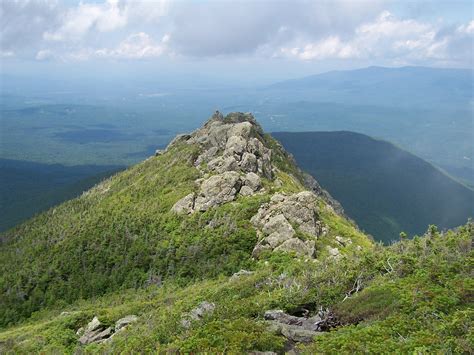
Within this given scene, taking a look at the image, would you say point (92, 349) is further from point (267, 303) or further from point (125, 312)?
point (267, 303)

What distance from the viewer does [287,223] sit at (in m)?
60.5

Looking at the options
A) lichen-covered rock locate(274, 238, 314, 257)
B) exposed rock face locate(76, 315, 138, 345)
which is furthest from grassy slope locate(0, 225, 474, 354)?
lichen-covered rock locate(274, 238, 314, 257)

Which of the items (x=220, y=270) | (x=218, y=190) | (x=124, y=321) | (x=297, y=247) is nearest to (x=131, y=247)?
(x=218, y=190)

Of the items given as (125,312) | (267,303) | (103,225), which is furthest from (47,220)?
(267,303)

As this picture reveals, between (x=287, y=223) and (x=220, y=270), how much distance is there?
469 inches

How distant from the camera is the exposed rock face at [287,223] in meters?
57.1

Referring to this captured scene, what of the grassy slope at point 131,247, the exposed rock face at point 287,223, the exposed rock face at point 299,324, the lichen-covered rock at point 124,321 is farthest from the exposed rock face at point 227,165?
the exposed rock face at point 299,324

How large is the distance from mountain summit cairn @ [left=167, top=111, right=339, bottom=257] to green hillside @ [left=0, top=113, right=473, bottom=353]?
28 centimetres

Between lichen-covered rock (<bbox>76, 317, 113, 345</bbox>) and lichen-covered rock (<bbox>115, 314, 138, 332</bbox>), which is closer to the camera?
lichen-covered rock (<bbox>76, 317, 113, 345</bbox>)

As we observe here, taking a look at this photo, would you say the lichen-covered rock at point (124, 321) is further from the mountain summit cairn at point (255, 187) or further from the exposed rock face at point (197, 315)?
the mountain summit cairn at point (255, 187)

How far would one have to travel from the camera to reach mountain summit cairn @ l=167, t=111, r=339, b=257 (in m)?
60.6

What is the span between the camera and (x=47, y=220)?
10588cm

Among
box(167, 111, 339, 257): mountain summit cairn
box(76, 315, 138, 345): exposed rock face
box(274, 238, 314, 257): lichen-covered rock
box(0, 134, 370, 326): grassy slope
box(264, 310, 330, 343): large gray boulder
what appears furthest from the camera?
box(0, 134, 370, 326): grassy slope

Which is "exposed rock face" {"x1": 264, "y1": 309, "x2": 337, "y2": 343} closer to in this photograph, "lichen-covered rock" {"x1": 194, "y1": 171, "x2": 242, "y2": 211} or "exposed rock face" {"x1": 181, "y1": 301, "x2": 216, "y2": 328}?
"exposed rock face" {"x1": 181, "y1": 301, "x2": 216, "y2": 328}
